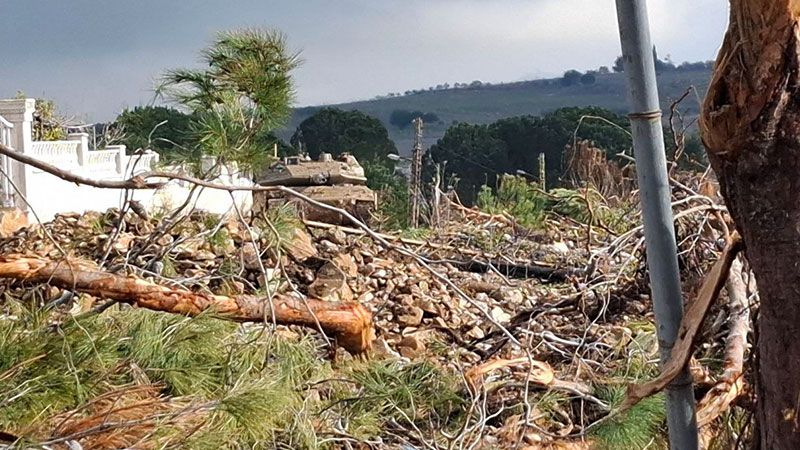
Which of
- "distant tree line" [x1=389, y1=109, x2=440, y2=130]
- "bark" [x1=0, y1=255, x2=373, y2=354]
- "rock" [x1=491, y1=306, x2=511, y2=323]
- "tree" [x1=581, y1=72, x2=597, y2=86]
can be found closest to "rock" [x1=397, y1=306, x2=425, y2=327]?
"rock" [x1=491, y1=306, x2=511, y2=323]

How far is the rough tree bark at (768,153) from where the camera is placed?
918mm

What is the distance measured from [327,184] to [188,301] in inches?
160

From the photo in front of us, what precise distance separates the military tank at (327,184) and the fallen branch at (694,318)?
417 cm

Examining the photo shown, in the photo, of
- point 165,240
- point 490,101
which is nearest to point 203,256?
point 165,240

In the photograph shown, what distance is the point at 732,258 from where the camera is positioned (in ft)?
3.48

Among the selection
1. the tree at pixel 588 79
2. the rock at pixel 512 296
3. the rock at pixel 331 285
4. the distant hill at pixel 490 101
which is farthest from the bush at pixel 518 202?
the tree at pixel 588 79

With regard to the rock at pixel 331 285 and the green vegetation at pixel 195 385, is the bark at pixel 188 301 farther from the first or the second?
the rock at pixel 331 285

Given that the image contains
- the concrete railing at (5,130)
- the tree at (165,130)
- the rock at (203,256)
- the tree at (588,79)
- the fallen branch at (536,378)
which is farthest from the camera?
the tree at (588,79)

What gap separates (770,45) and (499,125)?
60.5 feet

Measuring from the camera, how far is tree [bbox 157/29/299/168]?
2.75m

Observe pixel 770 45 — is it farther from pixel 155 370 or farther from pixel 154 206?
pixel 154 206

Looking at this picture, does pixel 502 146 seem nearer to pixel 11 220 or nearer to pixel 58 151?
pixel 58 151

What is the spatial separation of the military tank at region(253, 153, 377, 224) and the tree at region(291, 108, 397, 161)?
9369mm

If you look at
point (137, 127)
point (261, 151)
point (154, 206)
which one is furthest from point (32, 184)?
point (261, 151)
